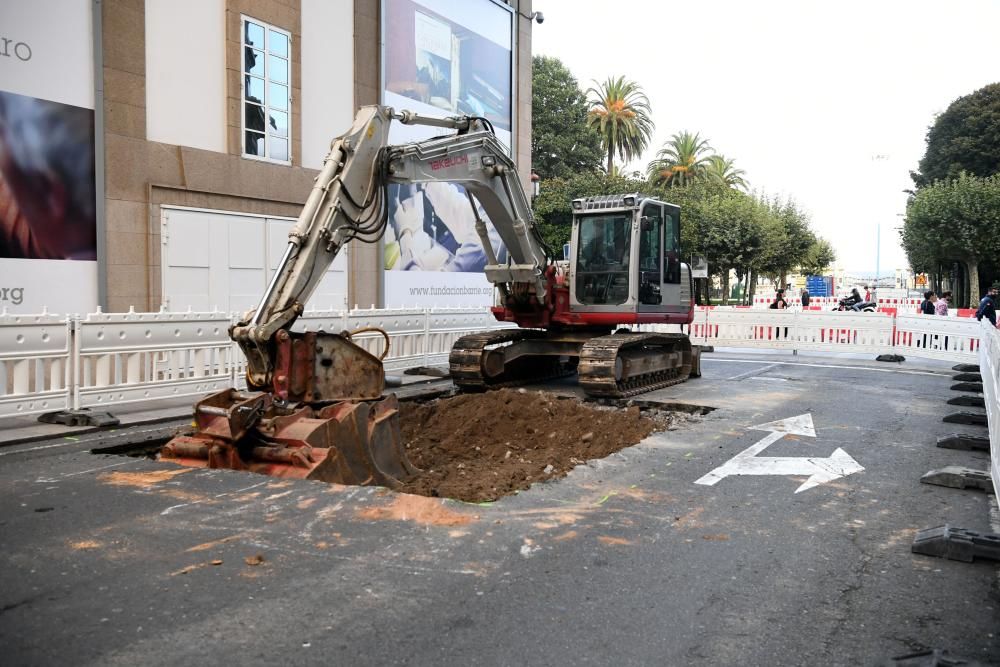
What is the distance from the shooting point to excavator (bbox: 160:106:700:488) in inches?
274

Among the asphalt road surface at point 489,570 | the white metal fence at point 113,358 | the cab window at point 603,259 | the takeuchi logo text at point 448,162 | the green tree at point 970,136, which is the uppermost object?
the green tree at point 970,136

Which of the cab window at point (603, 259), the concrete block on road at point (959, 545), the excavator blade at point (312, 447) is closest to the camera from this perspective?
the concrete block on road at point (959, 545)

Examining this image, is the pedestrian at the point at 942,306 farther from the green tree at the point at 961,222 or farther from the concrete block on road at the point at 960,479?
the concrete block on road at the point at 960,479

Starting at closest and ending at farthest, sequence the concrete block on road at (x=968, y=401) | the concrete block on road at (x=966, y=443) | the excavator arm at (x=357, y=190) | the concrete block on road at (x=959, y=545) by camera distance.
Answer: the concrete block on road at (x=959, y=545), the excavator arm at (x=357, y=190), the concrete block on road at (x=966, y=443), the concrete block on road at (x=968, y=401)

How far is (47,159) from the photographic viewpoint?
41.7 ft

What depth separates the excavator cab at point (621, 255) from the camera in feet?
41.6

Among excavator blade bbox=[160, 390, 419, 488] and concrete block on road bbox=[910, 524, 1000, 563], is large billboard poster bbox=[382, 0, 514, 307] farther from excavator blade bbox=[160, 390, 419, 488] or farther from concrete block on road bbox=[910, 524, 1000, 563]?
concrete block on road bbox=[910, 524, 1000, 563]

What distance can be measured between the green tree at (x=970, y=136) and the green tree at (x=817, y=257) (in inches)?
332

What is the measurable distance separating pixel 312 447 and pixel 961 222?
130 feet

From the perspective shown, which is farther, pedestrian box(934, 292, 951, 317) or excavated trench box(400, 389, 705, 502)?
pedestrian box(934, 292, 951, 317)

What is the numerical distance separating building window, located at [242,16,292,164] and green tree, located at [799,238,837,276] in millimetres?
43516

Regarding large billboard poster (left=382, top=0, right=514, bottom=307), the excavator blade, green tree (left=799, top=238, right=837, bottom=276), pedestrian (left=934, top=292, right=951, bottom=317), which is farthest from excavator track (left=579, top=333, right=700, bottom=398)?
green tree (left=799, top=238, right=837, bottom=276)

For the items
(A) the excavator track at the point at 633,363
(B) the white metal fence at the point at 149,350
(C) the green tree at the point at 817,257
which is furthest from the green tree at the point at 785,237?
(A) the excavator track at the point at 633,363

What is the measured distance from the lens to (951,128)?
52.4m
